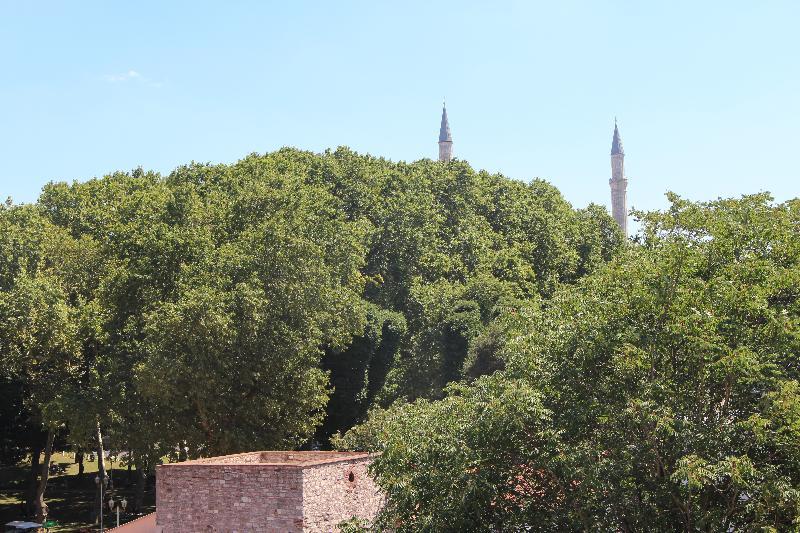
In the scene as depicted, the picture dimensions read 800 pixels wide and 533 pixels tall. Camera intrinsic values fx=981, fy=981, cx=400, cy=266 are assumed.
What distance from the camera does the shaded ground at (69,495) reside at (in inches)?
1813

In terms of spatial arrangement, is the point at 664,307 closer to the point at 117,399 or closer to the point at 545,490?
the point at 545,490

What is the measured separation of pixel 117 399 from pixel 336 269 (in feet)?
32.3

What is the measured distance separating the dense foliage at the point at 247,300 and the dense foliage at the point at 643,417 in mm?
3828

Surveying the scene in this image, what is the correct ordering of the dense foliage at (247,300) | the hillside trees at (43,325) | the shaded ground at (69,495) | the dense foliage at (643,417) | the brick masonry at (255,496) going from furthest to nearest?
the shaded ground at (69,495)
the hillside trees at (43,325)
the dense foliage at (247,300)
the brick masonry at (255,496)
the dense foliage at (643,417)

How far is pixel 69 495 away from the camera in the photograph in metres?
53.4

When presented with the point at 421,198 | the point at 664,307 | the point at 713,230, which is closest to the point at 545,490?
the point at 664,307

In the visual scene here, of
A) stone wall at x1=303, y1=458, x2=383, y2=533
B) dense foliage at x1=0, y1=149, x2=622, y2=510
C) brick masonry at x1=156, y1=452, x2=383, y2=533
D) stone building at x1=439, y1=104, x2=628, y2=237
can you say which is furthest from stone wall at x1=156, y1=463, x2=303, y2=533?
stone building at x1=439, y1=104, x2=628, y2=237

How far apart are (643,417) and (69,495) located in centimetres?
4389

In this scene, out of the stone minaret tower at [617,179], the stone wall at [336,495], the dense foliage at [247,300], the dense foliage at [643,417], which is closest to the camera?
the dense foliage at [643,417]

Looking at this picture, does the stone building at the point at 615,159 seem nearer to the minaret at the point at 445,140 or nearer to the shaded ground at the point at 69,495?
the minaret at the point at 445,140

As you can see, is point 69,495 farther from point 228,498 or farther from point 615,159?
point 615,159

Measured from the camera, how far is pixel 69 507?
49.9 meters

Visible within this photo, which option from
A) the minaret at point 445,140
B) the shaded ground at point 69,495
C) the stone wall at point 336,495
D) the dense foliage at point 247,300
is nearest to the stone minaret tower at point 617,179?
the minaret at point 445,140

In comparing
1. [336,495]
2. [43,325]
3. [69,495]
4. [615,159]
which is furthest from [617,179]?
[336,495]
